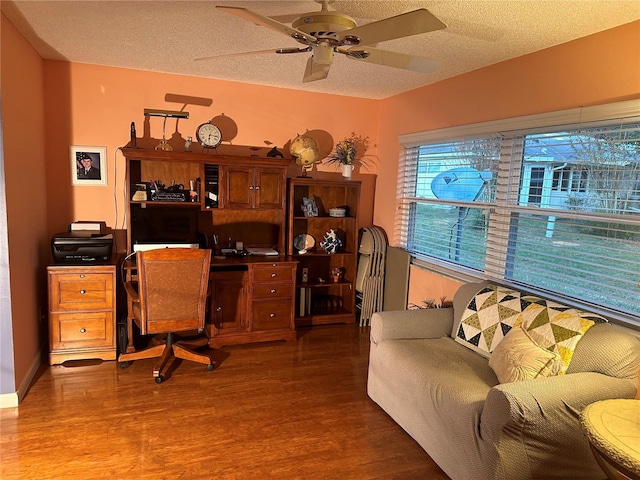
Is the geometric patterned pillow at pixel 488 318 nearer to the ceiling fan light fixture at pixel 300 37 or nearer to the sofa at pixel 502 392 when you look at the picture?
the sofa at pixel 502 392

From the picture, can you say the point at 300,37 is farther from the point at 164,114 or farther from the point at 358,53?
the point at 164,114

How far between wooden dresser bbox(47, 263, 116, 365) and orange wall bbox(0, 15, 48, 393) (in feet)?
0.46

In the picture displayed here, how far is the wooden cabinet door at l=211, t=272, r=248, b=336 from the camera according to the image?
12.7ft

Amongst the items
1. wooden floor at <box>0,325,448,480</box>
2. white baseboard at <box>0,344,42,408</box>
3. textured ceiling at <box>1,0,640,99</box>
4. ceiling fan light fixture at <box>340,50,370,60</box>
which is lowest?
wooden floor at <box>0,325,448,480</box>

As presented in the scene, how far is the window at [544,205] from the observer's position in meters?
2.58

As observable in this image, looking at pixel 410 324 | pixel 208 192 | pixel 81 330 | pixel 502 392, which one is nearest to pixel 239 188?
pixel 208 192

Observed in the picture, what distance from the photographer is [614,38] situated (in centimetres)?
258

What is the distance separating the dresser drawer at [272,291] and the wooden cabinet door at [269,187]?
2.45ft

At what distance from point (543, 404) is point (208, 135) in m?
3.33

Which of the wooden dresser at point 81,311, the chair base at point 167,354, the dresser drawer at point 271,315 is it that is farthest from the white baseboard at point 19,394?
the dresser drawer at point 271,315

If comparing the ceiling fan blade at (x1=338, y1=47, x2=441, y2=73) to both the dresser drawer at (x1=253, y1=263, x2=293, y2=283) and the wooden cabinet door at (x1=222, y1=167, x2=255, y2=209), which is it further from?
the dresser drawer at (x1=253, y1=263, x2=293, y2=283)

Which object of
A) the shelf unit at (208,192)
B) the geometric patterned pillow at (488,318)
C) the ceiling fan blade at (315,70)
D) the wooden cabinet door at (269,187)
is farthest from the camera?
the wooden cabinet door at (269,187)

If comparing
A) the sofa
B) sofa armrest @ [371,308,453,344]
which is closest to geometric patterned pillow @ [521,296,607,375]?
the sofa

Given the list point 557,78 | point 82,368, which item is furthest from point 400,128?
point 82,368
